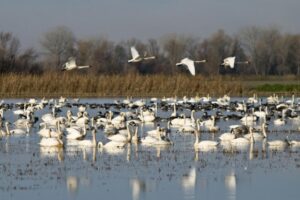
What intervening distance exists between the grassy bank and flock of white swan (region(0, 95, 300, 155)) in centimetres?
393

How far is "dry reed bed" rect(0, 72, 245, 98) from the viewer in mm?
47375

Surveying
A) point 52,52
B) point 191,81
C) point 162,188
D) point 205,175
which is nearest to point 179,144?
point 205,175

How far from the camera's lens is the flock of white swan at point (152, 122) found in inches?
894

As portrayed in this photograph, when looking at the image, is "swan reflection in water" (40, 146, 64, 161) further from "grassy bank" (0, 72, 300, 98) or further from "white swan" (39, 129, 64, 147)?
"grassy bank" (0, 72, 300, 98)

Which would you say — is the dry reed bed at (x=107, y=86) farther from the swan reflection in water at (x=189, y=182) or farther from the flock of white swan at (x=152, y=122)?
the swan reflection in water at (x=189, y=182)

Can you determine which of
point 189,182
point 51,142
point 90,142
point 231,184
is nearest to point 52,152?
point 51,142

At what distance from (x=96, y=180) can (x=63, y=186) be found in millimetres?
815

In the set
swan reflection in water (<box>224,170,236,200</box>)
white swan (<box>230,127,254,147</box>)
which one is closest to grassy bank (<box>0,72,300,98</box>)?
white swan (<box>230,127,254,147</box>)

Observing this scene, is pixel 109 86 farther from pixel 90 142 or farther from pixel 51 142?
pixel 51 142

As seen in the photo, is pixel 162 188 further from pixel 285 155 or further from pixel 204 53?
pixel 204 53

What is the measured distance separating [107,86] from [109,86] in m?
0.18

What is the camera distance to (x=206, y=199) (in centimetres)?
1421

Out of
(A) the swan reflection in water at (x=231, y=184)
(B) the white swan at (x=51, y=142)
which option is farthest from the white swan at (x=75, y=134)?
(A) the swan reflection in water at (x=231, y=184)

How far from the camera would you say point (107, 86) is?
159 ft
